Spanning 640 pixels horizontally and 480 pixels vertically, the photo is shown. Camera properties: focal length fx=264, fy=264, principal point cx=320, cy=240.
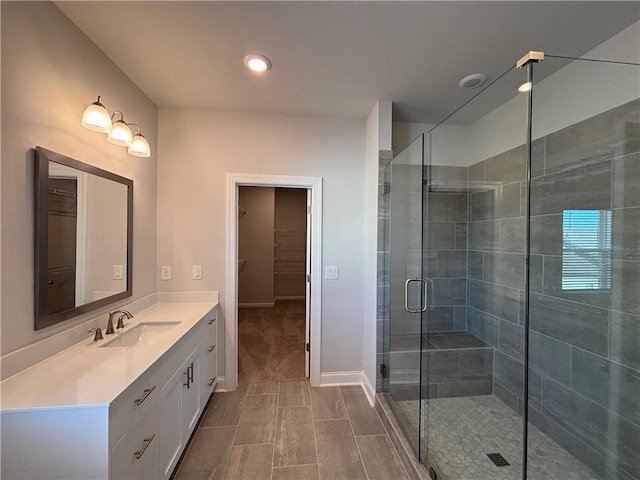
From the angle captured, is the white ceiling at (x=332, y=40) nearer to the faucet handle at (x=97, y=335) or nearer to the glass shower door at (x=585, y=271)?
the glass shower door at (x=585, y=271)

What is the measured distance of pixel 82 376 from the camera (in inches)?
46.9

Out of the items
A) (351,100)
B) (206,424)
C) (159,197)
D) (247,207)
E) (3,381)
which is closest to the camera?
(3,381)

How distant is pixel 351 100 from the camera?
7.55 ft

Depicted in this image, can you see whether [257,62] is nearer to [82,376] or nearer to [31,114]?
[31,114]

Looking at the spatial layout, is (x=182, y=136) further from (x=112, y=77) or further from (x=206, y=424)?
(x=206, y=424)

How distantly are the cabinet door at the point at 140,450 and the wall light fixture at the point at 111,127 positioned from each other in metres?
1.53

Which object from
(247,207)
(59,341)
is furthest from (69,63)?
(247,207)

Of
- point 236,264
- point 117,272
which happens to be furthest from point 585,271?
point 117,272

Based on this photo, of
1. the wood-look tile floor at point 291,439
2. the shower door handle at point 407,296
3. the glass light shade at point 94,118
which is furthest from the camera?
the shower door handle at point 407,296

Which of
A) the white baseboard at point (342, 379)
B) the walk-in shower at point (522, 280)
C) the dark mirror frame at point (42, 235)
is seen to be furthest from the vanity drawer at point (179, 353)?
the walk-in shower at point (522, 280)

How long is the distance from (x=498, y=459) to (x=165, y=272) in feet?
9.72

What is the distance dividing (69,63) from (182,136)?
1.00 m

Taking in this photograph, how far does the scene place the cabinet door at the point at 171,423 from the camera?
4.78ft

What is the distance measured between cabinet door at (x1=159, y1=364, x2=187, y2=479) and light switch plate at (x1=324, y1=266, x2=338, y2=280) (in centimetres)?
141
